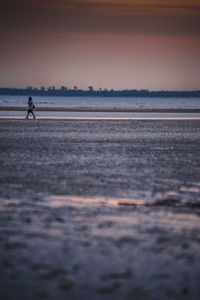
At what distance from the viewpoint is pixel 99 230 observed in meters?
4.85

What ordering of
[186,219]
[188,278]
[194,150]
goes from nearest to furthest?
[188,278] → [186,219] → [194,150]

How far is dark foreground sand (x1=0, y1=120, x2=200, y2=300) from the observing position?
3.33 metres

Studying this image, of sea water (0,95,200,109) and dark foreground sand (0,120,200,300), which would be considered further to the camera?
sea water (0,95,200,109)

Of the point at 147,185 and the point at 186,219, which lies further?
the point at 147,185

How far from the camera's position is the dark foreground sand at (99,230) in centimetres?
333

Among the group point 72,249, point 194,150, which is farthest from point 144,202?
point 194,150

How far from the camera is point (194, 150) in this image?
13750 mm

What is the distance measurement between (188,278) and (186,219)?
2.03 meters

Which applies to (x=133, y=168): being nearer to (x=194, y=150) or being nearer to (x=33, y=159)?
(x=33, y=159)

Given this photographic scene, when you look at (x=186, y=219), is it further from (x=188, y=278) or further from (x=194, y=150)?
(x=194, y=150)

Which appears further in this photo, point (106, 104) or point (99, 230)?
point (106, 104)

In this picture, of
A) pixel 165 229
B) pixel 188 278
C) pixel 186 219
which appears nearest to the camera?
pixel 188 278

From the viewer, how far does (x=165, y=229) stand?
4.95 m

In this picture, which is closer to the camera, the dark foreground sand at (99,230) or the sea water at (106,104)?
the dark foreground sand at (99,230)
